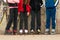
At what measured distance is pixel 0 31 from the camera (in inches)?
491

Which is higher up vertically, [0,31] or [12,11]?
[12,11]

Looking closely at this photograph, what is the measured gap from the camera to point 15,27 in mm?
12172

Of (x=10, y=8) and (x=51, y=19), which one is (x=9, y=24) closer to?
(x=10, y=8)

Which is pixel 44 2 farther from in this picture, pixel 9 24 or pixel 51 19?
pixel 9 24

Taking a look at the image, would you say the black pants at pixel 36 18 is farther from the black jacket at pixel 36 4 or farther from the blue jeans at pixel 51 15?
the blue jeans at pixel 51 15
